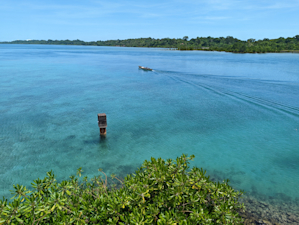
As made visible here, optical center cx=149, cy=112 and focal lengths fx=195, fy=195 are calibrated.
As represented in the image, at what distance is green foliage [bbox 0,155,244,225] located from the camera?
185 inches

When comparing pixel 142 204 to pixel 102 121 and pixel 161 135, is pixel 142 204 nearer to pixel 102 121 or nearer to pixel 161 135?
pixel 102 121

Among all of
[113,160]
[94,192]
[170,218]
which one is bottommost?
[113,160]

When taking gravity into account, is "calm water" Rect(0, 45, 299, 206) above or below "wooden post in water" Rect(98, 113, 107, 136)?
below

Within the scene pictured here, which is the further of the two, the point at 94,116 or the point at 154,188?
the point at 94,116

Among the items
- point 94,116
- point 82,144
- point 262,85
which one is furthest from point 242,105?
point 82,144

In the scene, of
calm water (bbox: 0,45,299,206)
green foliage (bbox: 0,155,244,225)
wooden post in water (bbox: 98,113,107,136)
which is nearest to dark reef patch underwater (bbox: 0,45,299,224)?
calm water (bbox: 0,45,299,206)

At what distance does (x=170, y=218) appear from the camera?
4809mm

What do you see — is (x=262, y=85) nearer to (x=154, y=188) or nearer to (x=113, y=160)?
(x=113, y=160)

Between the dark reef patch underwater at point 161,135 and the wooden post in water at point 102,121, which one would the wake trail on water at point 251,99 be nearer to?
the dark reef patch underwater at point 161,135

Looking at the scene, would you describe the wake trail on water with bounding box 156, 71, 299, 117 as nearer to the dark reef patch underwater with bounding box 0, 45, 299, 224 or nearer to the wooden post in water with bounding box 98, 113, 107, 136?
the dark reef patch underwater with bounding box 0, 45, 299, 224

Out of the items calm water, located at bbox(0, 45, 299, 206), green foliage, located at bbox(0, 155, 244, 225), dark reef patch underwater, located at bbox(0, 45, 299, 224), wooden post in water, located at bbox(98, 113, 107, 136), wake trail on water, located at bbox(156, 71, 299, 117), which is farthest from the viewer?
wake trail on water, located at bbox(156, 71, 299, 117)

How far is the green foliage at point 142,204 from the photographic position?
4711 mm

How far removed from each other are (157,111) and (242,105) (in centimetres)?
1119

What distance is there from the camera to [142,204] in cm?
527
